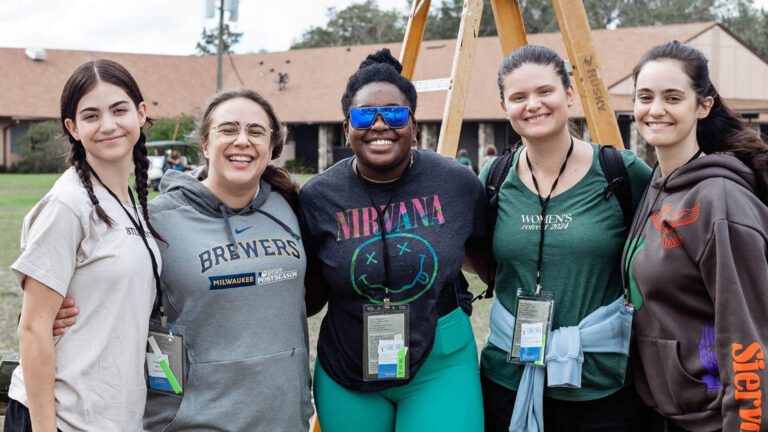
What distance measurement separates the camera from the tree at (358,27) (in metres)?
45.8

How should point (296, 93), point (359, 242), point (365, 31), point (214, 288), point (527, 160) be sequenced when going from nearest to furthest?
point (214, 288)
point (359, 242)
point (527, 160)
point (296, 93)
point (365, 31)

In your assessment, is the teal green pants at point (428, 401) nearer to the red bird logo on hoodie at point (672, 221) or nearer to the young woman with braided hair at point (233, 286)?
the young woman with braided hair at point (233, 286)

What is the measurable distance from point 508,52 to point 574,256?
2.04 meters

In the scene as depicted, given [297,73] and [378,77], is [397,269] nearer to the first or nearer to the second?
[378,77]

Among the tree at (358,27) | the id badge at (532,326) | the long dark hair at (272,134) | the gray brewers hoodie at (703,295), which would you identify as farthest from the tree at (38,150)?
the gray brewers hoodie at (703,295)

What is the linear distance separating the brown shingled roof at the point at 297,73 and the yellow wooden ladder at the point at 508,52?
2105 cm

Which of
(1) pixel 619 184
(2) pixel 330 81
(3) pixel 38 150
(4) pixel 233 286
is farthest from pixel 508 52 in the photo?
(3) pixel 38 150

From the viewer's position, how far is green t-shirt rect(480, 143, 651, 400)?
274 cm

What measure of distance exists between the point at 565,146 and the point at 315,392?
4.91 ft

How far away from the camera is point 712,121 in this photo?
2.67 m

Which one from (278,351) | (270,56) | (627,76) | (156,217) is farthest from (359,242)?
(270,56)

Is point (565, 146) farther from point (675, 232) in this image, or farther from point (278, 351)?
point (278, 351)

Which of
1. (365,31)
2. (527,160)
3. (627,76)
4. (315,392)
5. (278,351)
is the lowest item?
(315,392)

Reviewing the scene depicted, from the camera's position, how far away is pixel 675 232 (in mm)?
2434
